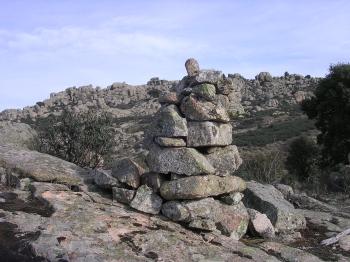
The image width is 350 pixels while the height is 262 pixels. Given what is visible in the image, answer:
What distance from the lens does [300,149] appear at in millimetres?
38656

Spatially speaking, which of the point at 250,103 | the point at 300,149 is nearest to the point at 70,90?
the point at 250,103

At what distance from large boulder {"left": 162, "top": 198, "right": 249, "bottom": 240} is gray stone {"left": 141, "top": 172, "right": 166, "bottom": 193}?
44cm

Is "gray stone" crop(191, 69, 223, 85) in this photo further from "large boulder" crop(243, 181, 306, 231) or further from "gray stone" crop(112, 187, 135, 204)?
"large boulder" crop(243, 181, 306, 231)

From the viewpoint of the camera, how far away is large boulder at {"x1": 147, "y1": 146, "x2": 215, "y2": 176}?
10.8 metres

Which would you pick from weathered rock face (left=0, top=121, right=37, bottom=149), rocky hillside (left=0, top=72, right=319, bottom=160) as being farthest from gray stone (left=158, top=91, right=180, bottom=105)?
rocky hillside (left=0, top=72, right=319, bottom=160)

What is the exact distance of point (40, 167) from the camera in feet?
39.1

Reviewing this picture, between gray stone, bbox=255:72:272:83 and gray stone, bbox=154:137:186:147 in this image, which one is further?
gray stone, bbox=255:72:272:83

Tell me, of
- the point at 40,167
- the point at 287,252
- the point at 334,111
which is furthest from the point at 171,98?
the point at 334,111

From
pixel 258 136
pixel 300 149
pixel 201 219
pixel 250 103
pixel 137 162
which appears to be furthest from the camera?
pixel 250 103

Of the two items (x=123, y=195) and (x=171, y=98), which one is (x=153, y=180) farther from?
(x=171, y=98)

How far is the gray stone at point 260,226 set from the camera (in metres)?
11.4

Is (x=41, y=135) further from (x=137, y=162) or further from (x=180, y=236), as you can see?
(x=180, y=236)

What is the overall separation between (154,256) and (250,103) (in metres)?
70.5

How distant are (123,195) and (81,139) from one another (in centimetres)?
587
